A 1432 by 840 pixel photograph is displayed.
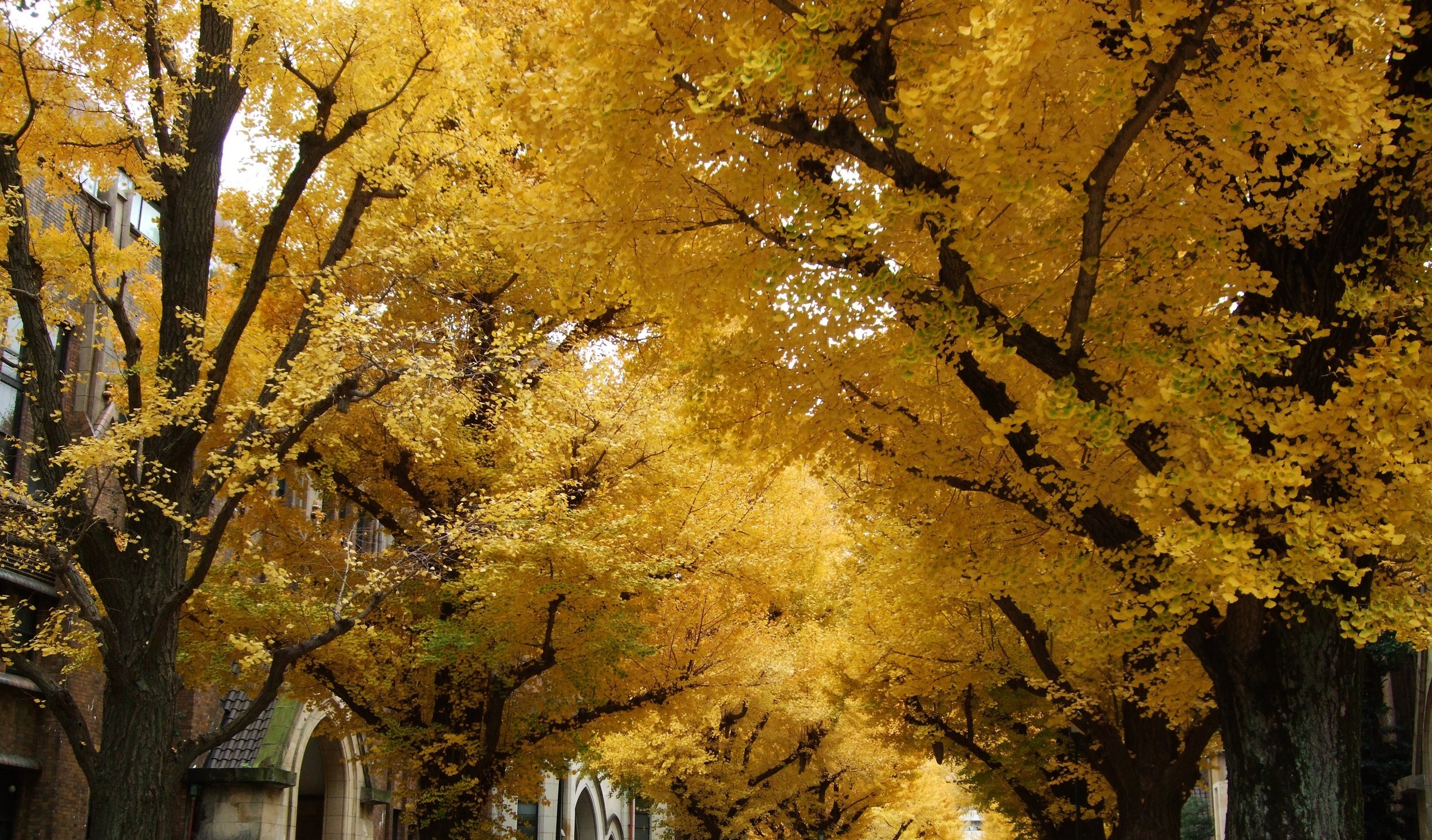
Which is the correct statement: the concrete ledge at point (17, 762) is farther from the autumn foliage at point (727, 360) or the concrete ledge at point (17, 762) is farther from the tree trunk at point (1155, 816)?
the tree trunk at point (1155, 816)

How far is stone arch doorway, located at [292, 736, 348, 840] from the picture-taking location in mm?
21484

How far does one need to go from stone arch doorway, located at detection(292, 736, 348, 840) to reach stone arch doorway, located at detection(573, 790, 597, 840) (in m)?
14.5

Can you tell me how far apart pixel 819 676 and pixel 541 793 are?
22.2ft

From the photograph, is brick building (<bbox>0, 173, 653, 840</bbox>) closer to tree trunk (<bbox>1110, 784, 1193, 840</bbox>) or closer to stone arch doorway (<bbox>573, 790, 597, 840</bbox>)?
tree trunk (<bbox>1110, 784, 1193, 840</bbox>)

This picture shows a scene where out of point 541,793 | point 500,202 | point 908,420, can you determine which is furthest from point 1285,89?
point 541,793

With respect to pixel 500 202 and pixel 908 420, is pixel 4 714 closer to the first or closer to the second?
pixel 500 202

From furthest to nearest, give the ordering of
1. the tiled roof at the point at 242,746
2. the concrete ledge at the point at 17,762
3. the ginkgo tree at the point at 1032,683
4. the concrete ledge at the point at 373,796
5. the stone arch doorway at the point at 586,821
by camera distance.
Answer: the stone arch doorway at the point at 586,821 < the concrete ledge at the point at 373,796 < the tiled roof at the point at 242,746 < the concrete ledge at the point at 17,762 < the ginkgo tree at the point at 1032,683

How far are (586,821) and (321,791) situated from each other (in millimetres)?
15433

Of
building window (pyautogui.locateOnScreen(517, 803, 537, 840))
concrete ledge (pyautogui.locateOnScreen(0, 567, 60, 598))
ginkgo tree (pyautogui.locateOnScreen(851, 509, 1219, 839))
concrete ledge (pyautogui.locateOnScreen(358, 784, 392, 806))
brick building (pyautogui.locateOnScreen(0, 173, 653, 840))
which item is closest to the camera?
ginkgo tree (pyautogui.locateOnScreen(851, 509, 1219, 839))

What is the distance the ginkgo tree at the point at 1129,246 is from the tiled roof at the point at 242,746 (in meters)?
14.0

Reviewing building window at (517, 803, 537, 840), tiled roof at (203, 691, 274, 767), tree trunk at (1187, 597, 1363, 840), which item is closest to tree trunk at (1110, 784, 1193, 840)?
tree trunk at (1187, 597, 1363, 840)

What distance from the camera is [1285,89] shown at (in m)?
6.22

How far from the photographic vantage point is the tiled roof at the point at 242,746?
62.3 ft

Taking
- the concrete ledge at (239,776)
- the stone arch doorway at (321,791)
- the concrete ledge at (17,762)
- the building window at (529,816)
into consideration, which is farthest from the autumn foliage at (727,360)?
the building window at (529,816)
